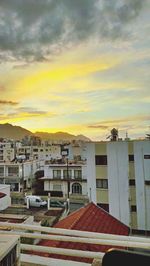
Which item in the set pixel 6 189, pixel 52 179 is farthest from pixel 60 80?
pixel 52 179

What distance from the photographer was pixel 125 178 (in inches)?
419

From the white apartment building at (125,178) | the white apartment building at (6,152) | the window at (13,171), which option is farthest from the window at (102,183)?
the white apartment building at (6,152)

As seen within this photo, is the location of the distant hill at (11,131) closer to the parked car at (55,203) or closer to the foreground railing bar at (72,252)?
the parked car at (55,203)

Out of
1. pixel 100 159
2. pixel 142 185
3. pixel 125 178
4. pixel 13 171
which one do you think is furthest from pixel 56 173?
pixel 142 185

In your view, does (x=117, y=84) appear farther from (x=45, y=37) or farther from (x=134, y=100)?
(x=45, y=37)

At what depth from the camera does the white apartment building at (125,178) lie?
10422 mm

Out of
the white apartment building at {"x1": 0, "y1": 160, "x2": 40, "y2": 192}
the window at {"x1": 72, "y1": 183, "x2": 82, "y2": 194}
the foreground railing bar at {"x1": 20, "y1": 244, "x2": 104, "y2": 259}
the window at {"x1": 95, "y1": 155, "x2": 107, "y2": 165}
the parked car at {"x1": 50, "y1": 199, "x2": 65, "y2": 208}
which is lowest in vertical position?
the parked car at {"x1": 50, "y1": 199, "x2": 65, "y2": 208}

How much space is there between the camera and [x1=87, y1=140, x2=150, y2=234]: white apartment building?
34.2 feet

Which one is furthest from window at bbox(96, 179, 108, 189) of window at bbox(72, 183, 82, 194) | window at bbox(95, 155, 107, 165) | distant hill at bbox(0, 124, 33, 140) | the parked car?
distant hill at bbox(0, 124, 33, 140)

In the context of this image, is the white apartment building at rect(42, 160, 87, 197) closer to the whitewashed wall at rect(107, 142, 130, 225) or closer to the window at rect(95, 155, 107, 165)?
the window at rect(95, 155, 107, 165)

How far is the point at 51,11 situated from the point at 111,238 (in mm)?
3667

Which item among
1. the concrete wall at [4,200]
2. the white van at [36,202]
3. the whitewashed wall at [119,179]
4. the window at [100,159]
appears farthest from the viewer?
the white van at [36,202]

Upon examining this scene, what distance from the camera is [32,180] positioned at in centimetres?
2242

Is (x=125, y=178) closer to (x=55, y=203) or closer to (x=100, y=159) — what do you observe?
(x=100, y=159)
